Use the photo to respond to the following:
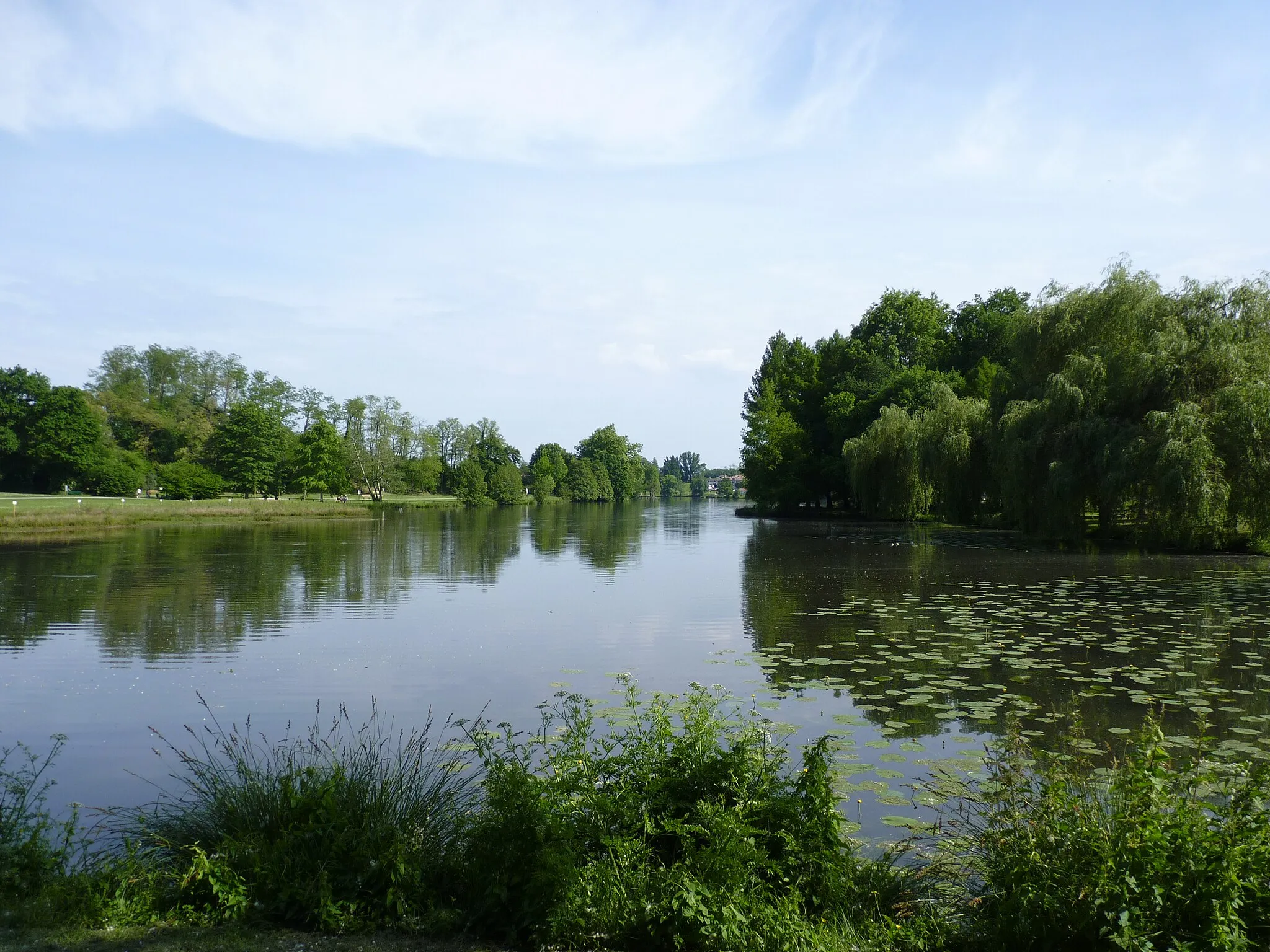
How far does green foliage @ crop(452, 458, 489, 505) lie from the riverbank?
80.3ft

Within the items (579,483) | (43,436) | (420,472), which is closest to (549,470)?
(579,483)

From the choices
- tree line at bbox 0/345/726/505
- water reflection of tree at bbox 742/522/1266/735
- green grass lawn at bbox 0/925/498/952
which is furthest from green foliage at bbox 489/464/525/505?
green grass lawn at bbox 0/925/498/952

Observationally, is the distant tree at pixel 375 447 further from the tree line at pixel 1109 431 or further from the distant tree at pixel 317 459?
the tree line at pixel 1109 431

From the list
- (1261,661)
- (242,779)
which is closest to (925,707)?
(1261,661)

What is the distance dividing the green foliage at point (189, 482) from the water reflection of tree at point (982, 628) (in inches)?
2117

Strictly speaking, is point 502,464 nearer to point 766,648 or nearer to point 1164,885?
point 766,648

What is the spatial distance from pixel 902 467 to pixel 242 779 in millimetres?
37443

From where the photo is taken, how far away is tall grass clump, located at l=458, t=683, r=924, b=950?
3748 millimetres

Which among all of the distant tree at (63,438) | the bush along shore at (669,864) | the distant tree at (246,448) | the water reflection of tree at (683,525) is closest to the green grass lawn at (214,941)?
the bush along shore at (669,864)

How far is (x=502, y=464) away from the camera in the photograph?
10319 cm

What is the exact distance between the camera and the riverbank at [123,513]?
35.6 meters

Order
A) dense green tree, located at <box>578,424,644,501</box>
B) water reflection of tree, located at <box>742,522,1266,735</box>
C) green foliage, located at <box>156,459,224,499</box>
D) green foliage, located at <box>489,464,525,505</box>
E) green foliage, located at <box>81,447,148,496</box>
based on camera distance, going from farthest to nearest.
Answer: dense green tree, located at <box>578,424,644,501</box> < green foliage, located at <box>489,464,525,505</box> < green foliage, located at <box>156,459,224,499</box> < green foliage, located at <box>81,447,148,496</box> < water reflection of tree, located at <box>742,522,1266,735</box>

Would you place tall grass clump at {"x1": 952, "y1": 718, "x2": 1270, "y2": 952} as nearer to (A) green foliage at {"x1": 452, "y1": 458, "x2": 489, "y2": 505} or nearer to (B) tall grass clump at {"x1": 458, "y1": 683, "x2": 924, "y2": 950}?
(B) tall grass clump at {"x1": 458, "y1": 683, "x2": 924, "y2": 950}

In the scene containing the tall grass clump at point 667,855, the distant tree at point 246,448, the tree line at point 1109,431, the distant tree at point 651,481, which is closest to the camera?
the tall grass clump at point 667,855
